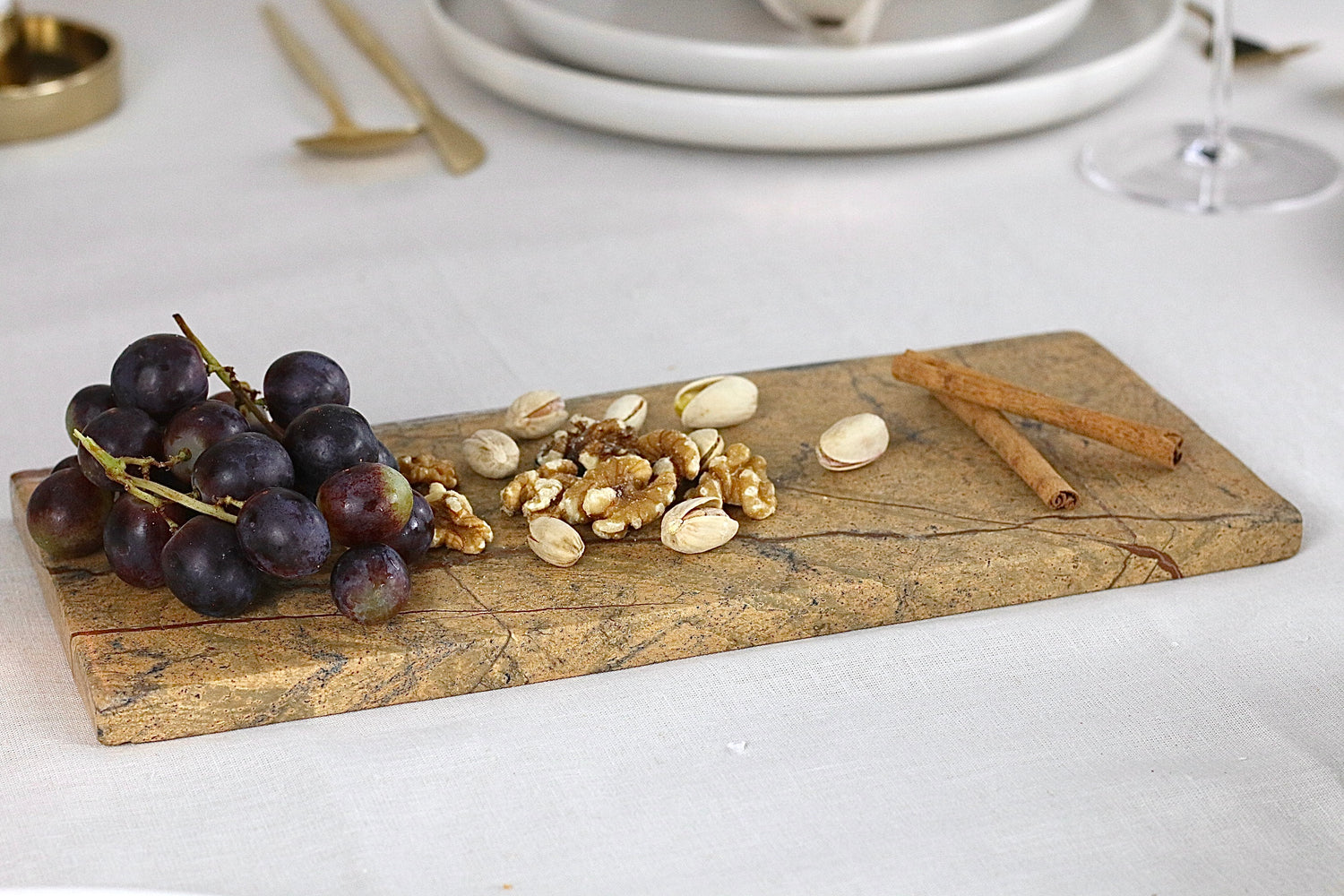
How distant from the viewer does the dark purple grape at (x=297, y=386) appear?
750 millimetres

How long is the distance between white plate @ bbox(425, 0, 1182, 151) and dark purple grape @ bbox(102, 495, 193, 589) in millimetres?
706

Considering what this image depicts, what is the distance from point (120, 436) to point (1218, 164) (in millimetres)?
1000

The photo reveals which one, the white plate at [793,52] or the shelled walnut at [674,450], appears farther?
the white plate at [793,52]

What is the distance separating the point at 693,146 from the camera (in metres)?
1.37

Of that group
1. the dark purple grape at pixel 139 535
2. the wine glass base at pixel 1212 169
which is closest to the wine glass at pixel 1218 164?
the wine glass base at pixel 1212 169

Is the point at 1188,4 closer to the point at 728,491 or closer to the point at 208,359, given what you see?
the point at 728,491

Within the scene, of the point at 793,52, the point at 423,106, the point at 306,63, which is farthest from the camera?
the point at 306,63

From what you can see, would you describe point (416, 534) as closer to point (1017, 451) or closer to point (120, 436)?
point (120, 436)

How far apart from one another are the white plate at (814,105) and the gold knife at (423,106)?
0.19 ft

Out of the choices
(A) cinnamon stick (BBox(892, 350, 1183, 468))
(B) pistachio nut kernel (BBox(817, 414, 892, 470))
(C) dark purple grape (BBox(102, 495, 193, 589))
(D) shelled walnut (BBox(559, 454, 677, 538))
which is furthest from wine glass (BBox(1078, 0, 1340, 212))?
(C) dark purple grape (BBox(102, 495, 193, 589))

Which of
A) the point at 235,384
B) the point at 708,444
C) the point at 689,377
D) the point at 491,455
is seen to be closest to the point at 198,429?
the point at 235,384

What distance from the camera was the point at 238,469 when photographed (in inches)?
26.4

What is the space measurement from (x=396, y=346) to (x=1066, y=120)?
2.29 ft

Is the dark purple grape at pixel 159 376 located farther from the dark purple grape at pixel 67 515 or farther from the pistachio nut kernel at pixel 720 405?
the pistachio nut kernel at pixel 720 405
